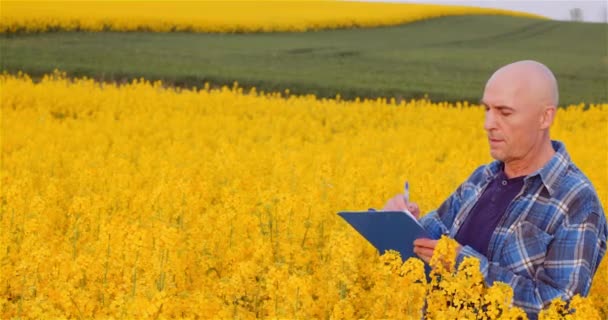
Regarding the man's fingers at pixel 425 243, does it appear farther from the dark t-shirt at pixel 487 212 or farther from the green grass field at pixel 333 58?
the green grass field at pixel 333 58

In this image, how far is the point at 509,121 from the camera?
156 inches

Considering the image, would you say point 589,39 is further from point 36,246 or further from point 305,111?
point 36,246

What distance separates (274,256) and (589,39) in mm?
52102

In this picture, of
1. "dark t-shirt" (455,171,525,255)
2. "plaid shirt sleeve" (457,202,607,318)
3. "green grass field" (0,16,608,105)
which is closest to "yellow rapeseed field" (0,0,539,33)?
"green grass field" (0,16,608,105)

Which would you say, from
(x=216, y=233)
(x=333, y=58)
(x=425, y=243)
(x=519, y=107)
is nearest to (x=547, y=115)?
(x=519, y=107)

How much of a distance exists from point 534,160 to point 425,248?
1.98ft

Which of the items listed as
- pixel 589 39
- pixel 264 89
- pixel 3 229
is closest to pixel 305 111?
pixel 264 89

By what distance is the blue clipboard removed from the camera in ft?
12.8

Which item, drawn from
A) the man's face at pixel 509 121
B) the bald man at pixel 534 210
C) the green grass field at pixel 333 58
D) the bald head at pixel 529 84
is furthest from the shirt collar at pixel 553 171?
the green grass field at pixel 333 58

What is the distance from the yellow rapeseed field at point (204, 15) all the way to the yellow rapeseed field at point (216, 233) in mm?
29804

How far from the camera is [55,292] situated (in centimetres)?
454

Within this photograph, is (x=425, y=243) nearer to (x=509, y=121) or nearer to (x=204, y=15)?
(x=509, y=121)

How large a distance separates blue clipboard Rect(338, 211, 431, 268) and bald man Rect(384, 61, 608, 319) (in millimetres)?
75

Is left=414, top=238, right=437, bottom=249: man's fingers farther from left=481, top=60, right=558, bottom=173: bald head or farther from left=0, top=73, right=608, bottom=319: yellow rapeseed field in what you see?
left=481, top=60, right=558, bottom=173: bald head
